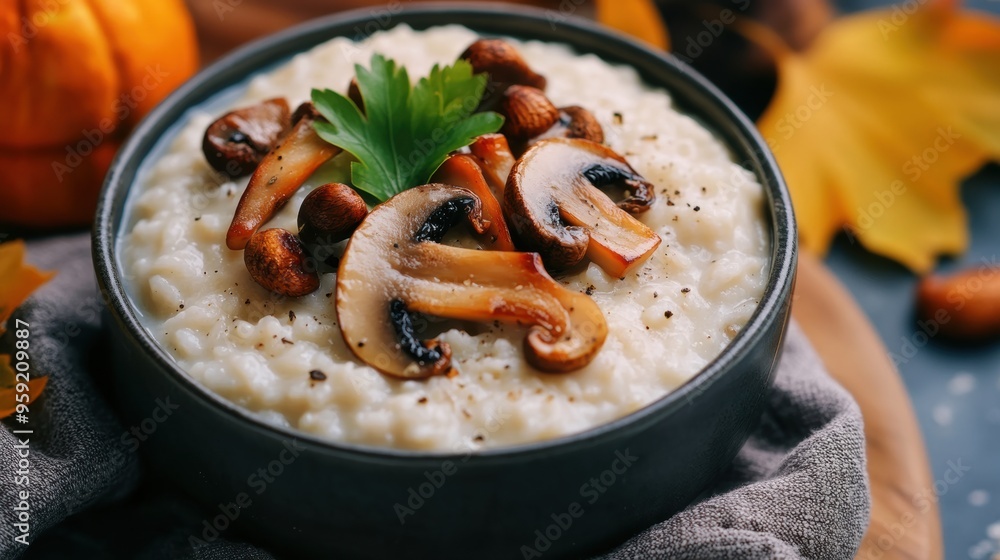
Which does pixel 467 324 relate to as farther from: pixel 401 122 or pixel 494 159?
pixel 401 122

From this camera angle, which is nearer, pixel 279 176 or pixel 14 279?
pixel 279 176

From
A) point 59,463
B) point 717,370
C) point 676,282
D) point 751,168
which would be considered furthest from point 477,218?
point 59,463

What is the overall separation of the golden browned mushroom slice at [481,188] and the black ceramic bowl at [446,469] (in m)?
0.80

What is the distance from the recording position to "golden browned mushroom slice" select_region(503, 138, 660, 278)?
328cm

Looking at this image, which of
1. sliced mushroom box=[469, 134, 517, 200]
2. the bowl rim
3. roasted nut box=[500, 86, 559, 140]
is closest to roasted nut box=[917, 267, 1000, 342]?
the bowl rim

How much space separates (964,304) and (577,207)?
2536mm

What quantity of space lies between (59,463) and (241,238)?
97 cm

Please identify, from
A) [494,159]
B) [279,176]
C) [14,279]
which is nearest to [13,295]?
[14,279]

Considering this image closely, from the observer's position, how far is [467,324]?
127 inches

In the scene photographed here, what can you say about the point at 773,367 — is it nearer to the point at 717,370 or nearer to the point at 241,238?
the point at 717,370

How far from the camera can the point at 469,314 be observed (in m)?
3.13

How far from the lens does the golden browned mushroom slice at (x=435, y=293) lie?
3029mm

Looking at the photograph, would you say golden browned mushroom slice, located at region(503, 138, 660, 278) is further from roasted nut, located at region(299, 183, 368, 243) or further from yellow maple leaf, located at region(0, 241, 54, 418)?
yellow maple leaf, located at region(0, 241, 54, 418)

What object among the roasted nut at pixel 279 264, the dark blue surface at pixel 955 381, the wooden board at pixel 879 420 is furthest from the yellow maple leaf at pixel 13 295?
the dark blue surface at pixel 955 381
